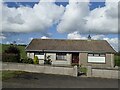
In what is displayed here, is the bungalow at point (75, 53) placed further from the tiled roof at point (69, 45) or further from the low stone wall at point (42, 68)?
the low stone wall at point (42, 68)

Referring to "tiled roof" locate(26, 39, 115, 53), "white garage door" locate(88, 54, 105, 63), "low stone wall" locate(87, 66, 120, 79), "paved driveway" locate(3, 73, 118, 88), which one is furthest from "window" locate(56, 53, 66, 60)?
"paved driveway" locate(3, 73, 118, 88)

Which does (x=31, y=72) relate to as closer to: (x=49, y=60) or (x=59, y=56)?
(x=49, y=60)

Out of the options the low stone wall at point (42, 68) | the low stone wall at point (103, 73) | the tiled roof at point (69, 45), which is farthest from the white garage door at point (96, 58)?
the low stone wall at point (103, 73)

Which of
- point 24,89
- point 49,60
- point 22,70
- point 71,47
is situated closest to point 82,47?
point 71,47

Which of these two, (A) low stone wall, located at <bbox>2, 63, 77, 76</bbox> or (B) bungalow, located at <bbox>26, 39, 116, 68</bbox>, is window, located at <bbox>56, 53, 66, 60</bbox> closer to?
(B) bungalow, located at <bbox>26, 39, 116, 68</bbox>

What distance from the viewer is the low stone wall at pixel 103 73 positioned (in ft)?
77.4

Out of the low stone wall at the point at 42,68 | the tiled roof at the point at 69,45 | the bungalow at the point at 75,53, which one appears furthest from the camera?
the tiled roof at the point at 69,45

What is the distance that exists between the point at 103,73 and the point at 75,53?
53.9 feet

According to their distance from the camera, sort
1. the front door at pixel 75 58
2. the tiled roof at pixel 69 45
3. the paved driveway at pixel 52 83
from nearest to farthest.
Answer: the paved driveway at pixel 52 83
the tiled roof at pixel 69 45
the front door at pixel 75 58

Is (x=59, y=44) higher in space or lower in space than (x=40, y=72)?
higher

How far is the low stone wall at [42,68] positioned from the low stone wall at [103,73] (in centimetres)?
130

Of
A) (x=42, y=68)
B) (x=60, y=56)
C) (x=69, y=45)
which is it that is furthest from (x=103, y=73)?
(x=69, y=45)

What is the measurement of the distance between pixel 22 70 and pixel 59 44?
15252 mm

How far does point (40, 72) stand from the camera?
2608cm
